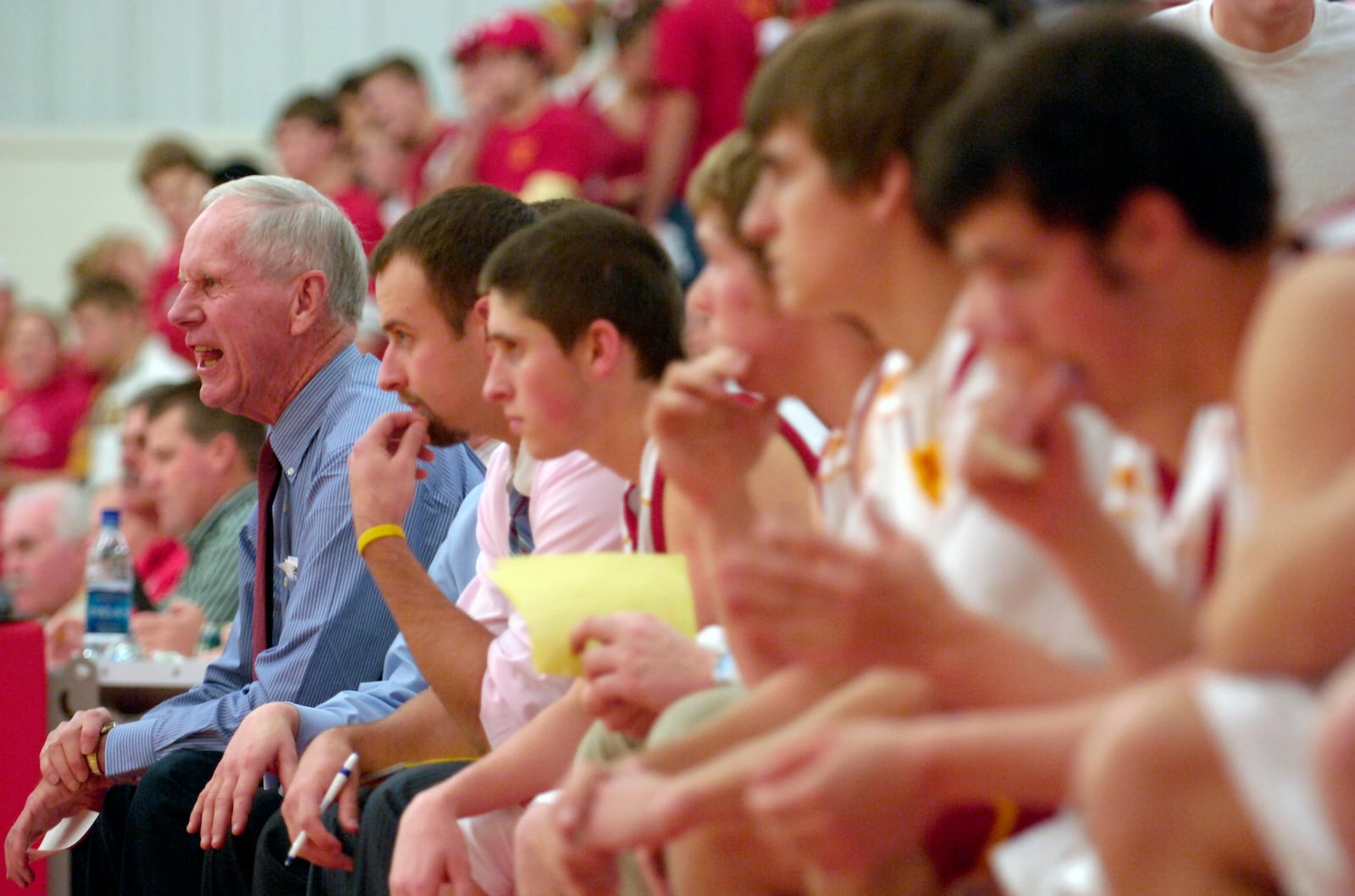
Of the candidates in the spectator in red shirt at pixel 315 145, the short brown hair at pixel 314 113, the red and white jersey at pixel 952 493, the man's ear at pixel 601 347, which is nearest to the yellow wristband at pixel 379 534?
the man's ear at pixel 601 347

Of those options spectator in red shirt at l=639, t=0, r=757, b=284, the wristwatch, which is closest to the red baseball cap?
spectator in red shirt at l=639, t=0, r=757, b=284

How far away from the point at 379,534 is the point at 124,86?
7802 mm

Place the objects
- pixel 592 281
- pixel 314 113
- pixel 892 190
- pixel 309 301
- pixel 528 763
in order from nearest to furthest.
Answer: pixel 892 190
pixel 528 763
pixel 592 281
pixel 309 301
pixel 314 113

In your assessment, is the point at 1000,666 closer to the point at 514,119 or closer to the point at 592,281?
the point at 592,281

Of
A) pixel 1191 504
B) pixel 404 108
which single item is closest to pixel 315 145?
pixel 404 108

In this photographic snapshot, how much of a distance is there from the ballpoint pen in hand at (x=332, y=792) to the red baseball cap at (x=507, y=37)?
14.2 feet

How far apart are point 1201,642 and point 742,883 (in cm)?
48

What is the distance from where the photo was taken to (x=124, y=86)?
31.2ft

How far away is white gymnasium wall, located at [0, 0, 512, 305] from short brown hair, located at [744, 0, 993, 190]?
7990 mm

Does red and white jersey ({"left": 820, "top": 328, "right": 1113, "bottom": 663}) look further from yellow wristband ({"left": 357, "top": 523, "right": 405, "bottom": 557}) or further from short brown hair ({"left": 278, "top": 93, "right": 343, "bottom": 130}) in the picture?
short brown hair ({"left": 278, "top": 93, "right": 343, "bottom": 130})

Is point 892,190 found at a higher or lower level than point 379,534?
higher

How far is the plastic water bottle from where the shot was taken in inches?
152

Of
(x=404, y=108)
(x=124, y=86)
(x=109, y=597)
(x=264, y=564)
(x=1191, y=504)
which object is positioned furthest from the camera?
(x=124, y=86)

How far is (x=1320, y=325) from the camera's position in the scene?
1.09 meters
